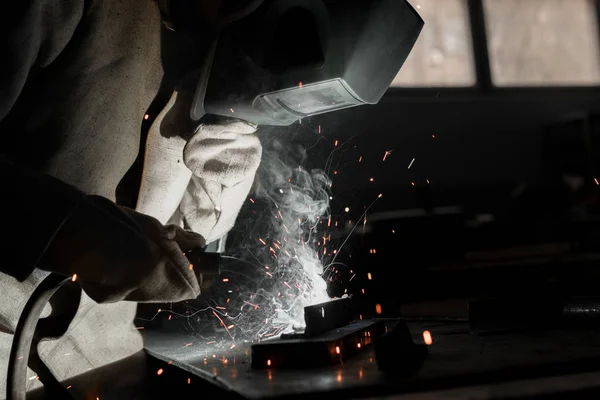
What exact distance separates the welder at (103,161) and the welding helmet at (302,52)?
2.8 inches

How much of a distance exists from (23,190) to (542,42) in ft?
19.7

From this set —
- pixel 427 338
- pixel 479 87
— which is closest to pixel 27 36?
pixel 427 338

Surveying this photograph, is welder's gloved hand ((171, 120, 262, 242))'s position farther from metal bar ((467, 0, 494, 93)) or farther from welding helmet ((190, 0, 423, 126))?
metal bar ((467, 0, 494, 93))

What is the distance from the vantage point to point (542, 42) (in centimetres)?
599

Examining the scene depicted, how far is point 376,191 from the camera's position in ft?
15.9

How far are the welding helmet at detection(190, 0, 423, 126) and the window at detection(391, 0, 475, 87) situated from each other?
13.6 ft

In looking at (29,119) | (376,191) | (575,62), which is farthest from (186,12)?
(575,62)

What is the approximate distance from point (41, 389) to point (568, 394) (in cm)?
129

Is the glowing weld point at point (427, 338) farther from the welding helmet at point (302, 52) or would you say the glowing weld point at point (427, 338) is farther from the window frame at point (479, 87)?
the window frame at point (479, 87)

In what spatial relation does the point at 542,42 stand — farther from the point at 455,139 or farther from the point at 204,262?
the point at 204,262

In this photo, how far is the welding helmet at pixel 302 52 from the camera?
1.30 m

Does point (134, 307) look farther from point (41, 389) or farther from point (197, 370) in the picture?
point (197, 370)

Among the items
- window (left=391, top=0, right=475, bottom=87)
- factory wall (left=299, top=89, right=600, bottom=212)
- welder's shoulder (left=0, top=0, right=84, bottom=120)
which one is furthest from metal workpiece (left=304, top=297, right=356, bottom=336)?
window (left=391, top=0, right=475, bottom=87)

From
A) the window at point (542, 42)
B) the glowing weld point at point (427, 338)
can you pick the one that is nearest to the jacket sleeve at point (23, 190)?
the glowing weld point at point (427, 338)
